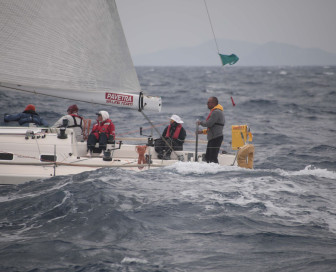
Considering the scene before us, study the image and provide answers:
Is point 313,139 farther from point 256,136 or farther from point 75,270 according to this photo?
point 75,270

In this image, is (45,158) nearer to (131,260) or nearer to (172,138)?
(172,138)

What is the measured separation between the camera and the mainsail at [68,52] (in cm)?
635

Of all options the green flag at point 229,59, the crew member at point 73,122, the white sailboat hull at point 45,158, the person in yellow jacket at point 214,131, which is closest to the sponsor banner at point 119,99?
the white sailboat hull at point 45,158

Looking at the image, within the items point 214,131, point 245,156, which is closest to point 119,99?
point 214,131

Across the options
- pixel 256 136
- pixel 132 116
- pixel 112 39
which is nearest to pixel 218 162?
pixel 112 39

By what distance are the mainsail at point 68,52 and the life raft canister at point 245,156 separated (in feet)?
6.73

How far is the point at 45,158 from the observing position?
310 inches

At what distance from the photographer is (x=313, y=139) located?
1451 centimetres

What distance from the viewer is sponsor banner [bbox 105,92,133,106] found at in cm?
714

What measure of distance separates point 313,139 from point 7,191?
10.6m

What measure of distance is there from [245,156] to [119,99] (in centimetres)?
279

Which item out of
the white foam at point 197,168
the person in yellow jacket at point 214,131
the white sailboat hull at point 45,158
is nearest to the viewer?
the white sailboat hull at point 45,158

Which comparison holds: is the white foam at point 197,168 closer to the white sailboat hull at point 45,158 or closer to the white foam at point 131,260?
the white sailboat hull at point 45,158

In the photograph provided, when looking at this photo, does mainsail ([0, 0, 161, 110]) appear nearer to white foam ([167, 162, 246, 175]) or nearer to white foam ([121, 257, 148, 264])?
white foam ([167, 162, 246, 175])
